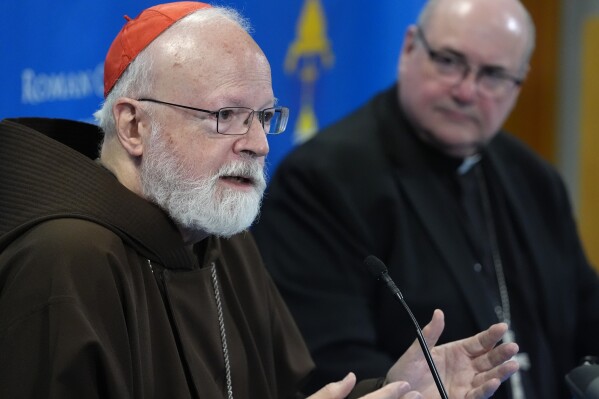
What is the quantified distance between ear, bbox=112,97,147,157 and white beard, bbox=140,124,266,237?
1.0 inches

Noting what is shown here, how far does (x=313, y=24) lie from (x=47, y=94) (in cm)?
127

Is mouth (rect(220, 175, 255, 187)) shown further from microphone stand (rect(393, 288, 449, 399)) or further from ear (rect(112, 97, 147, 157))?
microphone stand (rect(393, 288, 449, 399))

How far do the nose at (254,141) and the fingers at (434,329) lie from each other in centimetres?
50

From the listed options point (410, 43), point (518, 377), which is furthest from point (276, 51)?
point (518, 377)

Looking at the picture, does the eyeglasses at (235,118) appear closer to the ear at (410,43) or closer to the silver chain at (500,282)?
the ear at (410,43)

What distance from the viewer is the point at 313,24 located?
397 centimetres

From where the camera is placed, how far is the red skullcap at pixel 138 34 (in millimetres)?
2191

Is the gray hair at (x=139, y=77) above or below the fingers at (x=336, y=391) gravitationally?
above

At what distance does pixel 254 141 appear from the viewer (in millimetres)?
2172

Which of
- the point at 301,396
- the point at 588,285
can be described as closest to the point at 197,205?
the point at 301,396

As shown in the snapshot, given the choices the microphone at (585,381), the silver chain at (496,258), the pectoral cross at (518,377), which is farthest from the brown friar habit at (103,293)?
the silver chain at (496,258)

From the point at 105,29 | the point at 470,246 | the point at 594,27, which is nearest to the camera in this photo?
the point at 105,29

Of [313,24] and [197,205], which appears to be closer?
[197,205]

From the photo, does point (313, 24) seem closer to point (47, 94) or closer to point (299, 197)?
point (299, 197)
